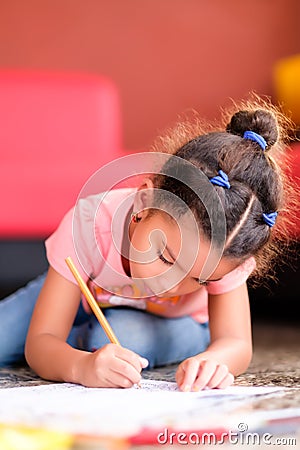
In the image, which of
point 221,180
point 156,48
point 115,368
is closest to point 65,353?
point 115,368

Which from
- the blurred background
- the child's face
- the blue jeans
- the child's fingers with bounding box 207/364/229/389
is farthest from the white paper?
the blurred background

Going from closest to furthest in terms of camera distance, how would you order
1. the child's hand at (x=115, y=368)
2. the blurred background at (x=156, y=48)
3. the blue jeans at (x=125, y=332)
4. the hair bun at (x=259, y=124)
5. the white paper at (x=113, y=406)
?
the white paper at (x=113, y=406) < the child's hand at (x=115, y=368) < the hair bun at (x=259, y=124) < the blue jeans at (x=125, y=332) < the blurred background at (x=156, y=48)

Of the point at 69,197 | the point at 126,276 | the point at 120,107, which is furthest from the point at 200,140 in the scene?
the point at 120,107

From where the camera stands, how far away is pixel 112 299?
1062 mm

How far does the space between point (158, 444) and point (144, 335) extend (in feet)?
1.52

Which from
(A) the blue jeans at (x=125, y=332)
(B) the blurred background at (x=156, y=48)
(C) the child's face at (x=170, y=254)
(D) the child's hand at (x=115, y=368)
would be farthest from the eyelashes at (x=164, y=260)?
(B) the blurred background at (x=156, y=48)

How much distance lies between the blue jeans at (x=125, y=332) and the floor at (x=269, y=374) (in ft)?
0.12

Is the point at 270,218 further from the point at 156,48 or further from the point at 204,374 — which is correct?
the point at 156,48

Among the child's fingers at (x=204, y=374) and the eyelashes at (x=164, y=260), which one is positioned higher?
the eyelashes at (x=164, y=260)

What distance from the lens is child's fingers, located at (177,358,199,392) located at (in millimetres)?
797

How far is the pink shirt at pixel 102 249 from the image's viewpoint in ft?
3.20

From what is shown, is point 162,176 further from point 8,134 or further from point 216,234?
point 8,134

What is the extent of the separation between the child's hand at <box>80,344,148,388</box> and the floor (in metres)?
0.12

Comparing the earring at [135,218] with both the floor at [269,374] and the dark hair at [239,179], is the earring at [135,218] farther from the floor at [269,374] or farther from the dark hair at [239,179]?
the floor at [269,374]
